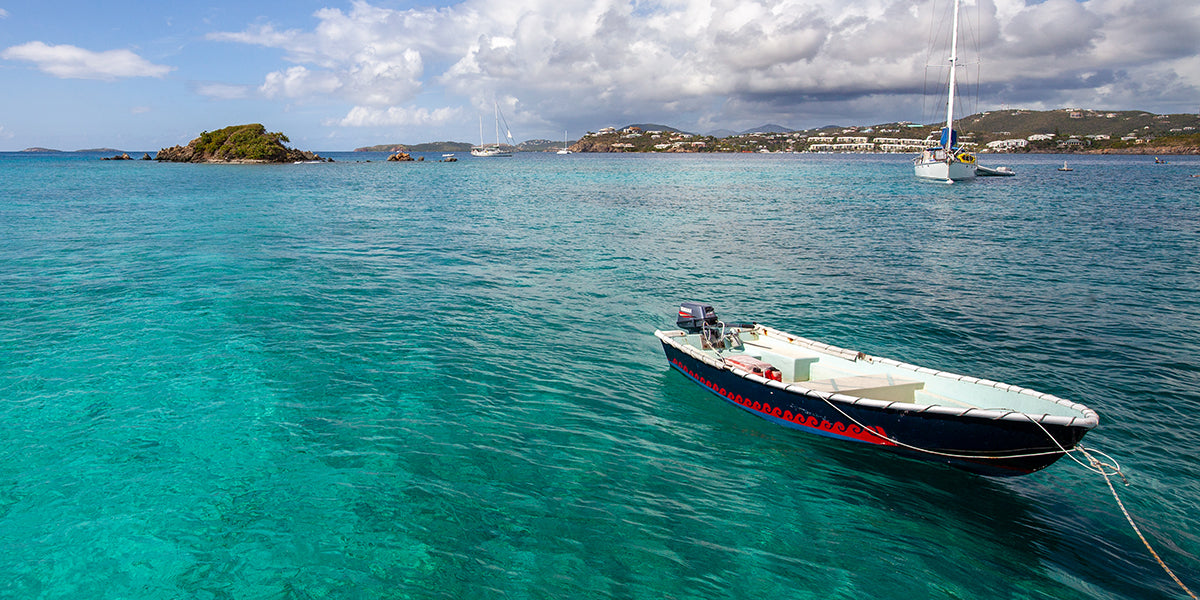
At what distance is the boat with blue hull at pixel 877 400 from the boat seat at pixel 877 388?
2cm

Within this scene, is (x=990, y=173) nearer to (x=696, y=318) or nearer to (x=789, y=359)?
(x=696, y=318)

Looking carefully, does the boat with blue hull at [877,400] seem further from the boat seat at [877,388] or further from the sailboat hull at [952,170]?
the sailboat hull at [952,170]

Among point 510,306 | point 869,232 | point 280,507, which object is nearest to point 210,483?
point 280,507

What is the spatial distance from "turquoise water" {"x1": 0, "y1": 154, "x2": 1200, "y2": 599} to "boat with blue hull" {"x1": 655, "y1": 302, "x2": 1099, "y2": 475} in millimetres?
555

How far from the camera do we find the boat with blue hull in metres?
10.7

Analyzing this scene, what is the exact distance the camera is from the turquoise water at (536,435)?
9266 mm

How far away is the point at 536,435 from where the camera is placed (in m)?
13.2

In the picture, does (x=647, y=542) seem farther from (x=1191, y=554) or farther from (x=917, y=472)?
(x=1191, y=554)

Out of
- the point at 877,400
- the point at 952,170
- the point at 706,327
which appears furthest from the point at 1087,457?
the point at 952,170

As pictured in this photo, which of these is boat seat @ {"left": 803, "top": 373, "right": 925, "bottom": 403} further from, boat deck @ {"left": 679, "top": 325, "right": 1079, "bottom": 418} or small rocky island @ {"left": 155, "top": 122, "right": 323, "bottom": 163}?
small rocky island @ {"left": 155, "top": 122, "right": 323, "bottom": 163}

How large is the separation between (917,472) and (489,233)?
35.1 metres

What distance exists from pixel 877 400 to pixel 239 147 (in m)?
170

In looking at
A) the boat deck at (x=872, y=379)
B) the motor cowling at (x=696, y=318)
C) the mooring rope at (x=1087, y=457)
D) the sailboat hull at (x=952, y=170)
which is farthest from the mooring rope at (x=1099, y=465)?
the sailboat hull at (x=952, y=170)

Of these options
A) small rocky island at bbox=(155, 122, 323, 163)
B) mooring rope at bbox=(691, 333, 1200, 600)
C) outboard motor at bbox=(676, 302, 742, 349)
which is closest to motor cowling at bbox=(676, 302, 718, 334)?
outboard motor at bbox=(676, 302, 742, 349)
